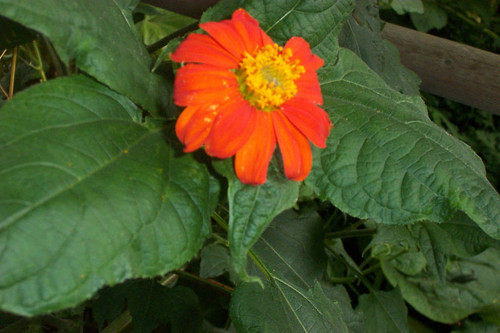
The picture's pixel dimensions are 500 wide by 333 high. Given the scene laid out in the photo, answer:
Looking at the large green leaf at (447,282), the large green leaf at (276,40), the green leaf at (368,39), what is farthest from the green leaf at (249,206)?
the large green leaf at (447,282)

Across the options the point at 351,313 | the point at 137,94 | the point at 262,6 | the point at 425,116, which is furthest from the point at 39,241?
the point at 351,313

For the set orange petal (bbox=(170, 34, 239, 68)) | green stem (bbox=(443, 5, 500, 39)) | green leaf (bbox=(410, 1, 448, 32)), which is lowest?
green stem (bbox=(443, 5, 500, 39))

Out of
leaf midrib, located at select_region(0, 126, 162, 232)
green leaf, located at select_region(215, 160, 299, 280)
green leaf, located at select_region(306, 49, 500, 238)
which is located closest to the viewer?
leaf midrib, located at select_region(0, 126, 162, 232)

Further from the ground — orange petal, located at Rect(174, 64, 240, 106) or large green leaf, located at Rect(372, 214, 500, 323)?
orange petal, located at Rect(174, 64, 240, 106)

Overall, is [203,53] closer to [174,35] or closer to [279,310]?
[174,35]

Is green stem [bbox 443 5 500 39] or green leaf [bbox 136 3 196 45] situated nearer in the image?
green leaf [bbox 136 3 196 45]

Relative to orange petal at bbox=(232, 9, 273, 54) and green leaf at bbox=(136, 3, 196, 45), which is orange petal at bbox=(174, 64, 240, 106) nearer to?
orange petal at bbox=(232, 9, 273, 54)

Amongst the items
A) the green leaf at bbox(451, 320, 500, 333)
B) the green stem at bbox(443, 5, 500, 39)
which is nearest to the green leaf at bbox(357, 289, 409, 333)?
the green leaf at bbox(451, 320, 500, 333)

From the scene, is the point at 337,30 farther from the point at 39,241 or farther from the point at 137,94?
the point at 39,241
